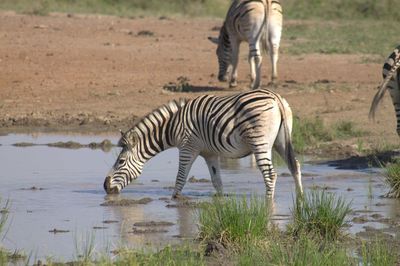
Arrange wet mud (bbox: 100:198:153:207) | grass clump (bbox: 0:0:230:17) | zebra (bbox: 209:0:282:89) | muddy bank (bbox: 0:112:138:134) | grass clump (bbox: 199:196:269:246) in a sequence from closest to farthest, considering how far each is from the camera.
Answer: grass clump (bbox: 199:196:269:246) → wet mud (bbox: 100:198:153:207) → muddy bank (bbox: 0:112:138:134) → zebra (bbox: 209:0:282:89) → grass clump (bbox: 0:0:230:17)

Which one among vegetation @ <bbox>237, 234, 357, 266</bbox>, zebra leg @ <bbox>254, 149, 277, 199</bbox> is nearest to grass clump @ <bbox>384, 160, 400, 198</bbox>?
zebra leg @ <bbox>254, 149, 277, 199</bbox>

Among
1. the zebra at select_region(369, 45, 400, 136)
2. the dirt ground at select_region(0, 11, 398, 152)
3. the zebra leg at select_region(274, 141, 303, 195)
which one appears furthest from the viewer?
the dirt ground at select_region(0, 11, 398, 152)

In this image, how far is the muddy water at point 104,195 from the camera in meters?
9.44

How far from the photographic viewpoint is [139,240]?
A: 9.21m

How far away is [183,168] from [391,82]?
356cm

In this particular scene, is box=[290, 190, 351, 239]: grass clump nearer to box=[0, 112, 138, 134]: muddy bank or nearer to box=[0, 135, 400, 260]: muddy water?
box=[0, 135, 400, 260]: muddy water

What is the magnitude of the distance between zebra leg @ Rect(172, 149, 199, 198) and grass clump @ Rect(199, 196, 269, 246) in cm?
272

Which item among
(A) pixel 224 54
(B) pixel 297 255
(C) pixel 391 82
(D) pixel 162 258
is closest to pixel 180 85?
(A) pixel 224 54

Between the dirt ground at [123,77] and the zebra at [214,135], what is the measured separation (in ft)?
13.6

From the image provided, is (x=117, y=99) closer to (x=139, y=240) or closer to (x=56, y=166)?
(x=56, y=166)

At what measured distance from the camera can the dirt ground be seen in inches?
688

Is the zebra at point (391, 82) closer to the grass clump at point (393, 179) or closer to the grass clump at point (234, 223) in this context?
the grass clump at point (393, 179)

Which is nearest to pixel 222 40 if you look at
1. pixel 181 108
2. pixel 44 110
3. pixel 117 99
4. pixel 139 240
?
pixel 117 99

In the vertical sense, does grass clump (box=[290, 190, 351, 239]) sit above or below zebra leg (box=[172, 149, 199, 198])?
below
